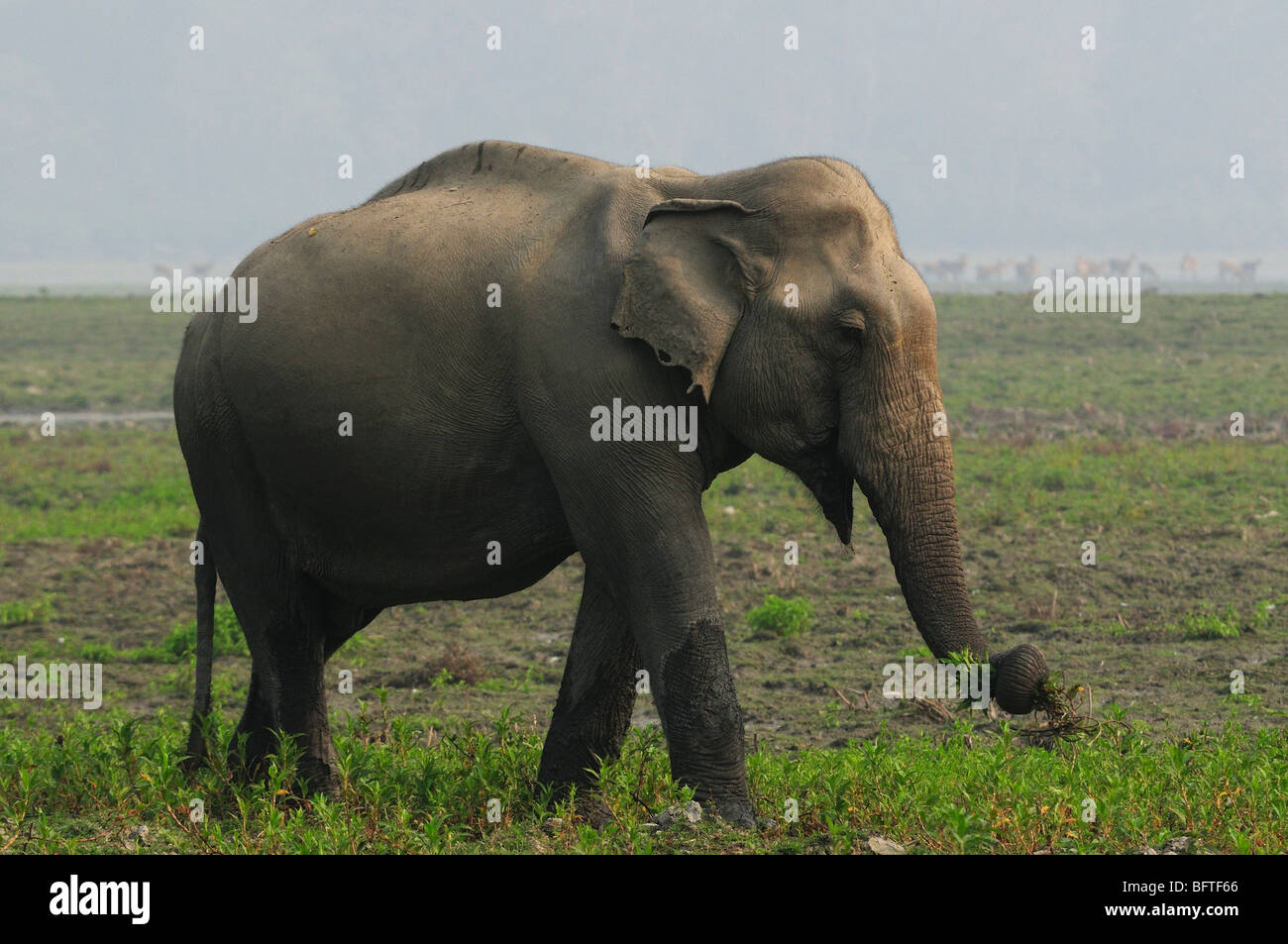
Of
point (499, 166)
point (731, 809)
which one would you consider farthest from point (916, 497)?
point (499, 166)

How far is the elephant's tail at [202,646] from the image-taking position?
8.85 meters

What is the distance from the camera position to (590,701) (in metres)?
7.96

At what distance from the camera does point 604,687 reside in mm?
7977

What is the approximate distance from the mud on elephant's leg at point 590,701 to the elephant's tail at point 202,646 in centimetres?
195

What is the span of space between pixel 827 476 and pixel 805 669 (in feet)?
16.8

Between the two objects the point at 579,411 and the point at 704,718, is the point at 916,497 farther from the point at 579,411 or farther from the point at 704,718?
the point at 579,411

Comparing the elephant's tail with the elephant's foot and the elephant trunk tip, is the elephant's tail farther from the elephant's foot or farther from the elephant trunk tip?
the elephant trunk tip

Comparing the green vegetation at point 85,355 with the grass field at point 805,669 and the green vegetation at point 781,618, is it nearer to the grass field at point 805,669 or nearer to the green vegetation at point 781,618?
the grass field at point 805,669

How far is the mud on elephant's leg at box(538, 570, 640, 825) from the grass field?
23 centimetres

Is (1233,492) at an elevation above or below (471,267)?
below

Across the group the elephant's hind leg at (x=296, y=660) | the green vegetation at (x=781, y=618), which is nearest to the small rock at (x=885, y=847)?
the elephant's hind leg at (x=296, y=660)
